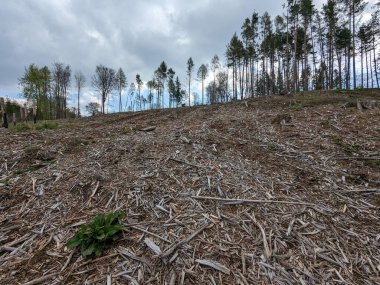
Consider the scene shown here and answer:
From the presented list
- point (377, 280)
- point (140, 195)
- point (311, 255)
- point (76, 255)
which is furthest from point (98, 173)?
point (377, 280)

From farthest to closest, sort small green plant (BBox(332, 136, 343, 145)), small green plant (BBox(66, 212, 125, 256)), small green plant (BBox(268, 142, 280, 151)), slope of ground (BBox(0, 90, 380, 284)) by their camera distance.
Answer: small green plant (BBox(332, 136, 343, 145)) < small green plant (BBox(268, 142, 280, 151)) < small green plant (BBox(66, 212, 125, 256)) < slope of ground (BBox(0, 90, 380, 284))

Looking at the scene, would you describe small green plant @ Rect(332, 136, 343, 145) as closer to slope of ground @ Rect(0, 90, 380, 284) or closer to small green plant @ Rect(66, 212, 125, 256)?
slope of ground @ Rect(0, 90, 380, 284)

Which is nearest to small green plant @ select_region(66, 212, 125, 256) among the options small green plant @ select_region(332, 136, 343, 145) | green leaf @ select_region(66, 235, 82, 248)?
green leaf @ select_region(66, 235, 82, 248)

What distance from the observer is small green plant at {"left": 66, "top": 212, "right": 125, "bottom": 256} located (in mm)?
2391

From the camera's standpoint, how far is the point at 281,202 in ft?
10.2

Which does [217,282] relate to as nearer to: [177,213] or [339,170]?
A: [177,213]

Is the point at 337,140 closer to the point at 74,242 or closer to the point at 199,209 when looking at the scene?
the point at 199,209

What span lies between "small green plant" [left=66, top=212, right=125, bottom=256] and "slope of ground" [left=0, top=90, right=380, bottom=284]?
0.07 metres

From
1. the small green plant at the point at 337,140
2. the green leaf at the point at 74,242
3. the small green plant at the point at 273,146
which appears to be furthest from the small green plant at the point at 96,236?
the small green plant at the point at 337,140

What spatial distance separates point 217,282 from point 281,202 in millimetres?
1443

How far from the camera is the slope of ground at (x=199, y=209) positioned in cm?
224

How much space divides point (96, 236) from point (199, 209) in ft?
3.88

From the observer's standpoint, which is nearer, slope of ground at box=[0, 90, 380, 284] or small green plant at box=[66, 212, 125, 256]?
slope of ground at box=[0, 90, 380, 284]

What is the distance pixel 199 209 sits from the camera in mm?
2961
